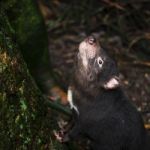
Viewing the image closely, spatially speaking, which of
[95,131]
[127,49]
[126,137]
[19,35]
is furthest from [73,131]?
[127,49]

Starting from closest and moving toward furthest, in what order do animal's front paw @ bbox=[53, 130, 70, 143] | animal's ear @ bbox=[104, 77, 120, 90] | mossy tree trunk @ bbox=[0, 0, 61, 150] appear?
mossy tree trunk @ bbox=[0, 0, 61, 150] → animal's front paw @ bbox=[53, 130, 70, 143] → animal's ear @ bbox=[104, 77, 120, 90]

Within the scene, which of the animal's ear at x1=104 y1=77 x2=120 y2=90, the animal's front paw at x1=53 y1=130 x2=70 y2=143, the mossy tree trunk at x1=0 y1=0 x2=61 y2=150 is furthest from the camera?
the animal's ear at x1=104 y1=77 x2=120 y2=90

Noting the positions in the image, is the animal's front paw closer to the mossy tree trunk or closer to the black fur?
the mossy tree trunk

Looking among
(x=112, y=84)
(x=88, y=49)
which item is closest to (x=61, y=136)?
(x=112, y=84)

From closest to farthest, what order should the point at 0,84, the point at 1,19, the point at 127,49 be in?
the point at 0,84 < the point at 1,19 < the point at 127,49

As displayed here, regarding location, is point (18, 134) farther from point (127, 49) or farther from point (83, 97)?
point (127, 49)

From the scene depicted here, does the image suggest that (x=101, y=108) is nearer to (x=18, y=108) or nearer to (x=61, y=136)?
(x=61, y=136)

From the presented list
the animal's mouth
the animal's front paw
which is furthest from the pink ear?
the animal's front paw
